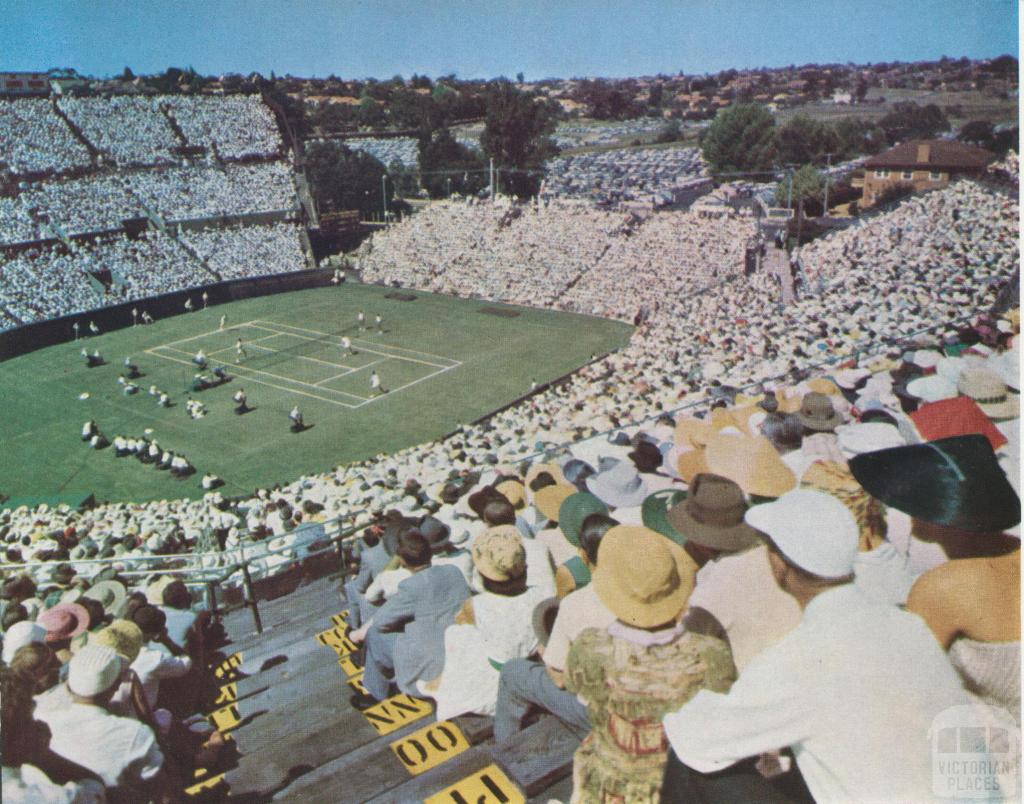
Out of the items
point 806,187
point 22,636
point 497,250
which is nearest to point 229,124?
point 497,250

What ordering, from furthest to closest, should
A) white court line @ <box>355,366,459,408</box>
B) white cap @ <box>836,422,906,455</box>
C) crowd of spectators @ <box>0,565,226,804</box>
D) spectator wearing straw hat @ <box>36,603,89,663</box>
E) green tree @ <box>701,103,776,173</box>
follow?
green tree @ <box>701,103,776,173</box>, white court line @ <box>355,366,459,408</box>, white cap @ <box>836,422,906,455</box>, spectator wearing straw hat @ <box>36,603,89,663</box>, crowd of spectators @ <box>0,565,226,804</box>

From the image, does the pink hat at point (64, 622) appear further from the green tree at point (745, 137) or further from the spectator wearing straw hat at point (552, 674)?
the green tree at point (745, 137)

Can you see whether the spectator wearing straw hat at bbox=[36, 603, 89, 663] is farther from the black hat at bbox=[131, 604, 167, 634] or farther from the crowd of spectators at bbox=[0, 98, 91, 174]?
the crowd of spectators at bbox=[0, 98, 91, 174]

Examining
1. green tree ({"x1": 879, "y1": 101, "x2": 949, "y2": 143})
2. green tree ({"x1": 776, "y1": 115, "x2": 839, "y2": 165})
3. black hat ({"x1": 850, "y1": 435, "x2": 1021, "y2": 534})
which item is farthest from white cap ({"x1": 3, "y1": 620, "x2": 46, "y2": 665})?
green tree ({"x1": 776, "y1": 115, "x2": 839, "y2": 165})

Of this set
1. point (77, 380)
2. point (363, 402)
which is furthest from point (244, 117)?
point (363, 402)

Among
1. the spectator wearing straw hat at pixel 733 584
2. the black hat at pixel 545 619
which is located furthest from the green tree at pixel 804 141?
the black hat at pixel 545 619
